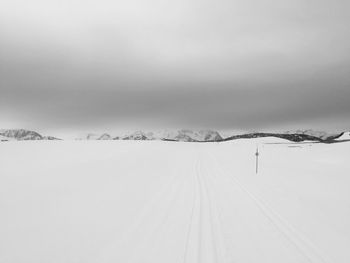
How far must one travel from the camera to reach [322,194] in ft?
33.8

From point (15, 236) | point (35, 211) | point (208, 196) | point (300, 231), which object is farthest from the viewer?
point (208, 196)

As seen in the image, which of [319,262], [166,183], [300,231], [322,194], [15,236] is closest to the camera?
[319,262]

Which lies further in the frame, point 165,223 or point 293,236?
point 165,223

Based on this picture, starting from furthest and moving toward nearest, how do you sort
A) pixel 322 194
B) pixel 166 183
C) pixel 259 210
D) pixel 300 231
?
pixel 166 183, pixel 322 194, pixel 259 210, pixel 300 231

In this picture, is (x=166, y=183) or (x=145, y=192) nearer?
(x=145, y=192)

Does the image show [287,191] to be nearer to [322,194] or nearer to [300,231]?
[322,194]

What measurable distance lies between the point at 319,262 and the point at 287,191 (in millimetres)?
6729

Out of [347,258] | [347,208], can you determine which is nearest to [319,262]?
[347,258]

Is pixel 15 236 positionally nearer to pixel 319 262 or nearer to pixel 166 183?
pixel 319 262

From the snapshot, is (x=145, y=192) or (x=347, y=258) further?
(x=145, y=192)

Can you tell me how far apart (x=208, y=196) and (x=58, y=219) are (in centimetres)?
506

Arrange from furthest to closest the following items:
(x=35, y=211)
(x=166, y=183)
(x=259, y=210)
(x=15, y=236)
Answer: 1. (x=166, y=183)
2. (x=259, y=210)
3. (x=35, y=211)
4. (x=15, y=236)

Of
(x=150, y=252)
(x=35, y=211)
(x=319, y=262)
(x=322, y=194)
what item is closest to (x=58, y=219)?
(x=35, y=211)

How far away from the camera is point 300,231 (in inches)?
235
